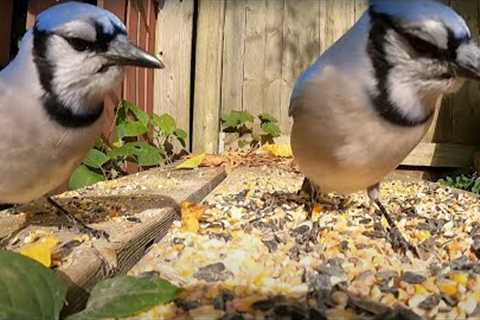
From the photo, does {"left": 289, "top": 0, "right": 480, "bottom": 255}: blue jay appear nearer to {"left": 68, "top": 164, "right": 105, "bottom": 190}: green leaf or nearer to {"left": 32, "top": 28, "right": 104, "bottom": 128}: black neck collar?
{"left": 32, "top": 28, "right": 104, "bottom": 128}: black neck collar

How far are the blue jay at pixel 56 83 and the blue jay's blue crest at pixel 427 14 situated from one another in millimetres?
558

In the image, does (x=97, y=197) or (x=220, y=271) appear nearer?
(x=220, y=271)

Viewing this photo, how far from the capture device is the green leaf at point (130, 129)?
3236 millimetres

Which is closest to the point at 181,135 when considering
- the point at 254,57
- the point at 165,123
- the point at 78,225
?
the point at 165,123

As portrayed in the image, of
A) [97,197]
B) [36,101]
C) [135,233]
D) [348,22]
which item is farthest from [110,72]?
[348,22]

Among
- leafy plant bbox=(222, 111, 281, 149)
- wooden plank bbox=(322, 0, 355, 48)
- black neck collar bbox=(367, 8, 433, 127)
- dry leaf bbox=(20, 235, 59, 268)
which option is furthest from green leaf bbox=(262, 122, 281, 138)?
dry leaf bbox=(20, 235, 59, 268)

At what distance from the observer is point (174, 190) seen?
7.07ft

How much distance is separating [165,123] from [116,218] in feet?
6.37

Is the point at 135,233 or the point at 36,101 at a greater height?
the point at 36,101

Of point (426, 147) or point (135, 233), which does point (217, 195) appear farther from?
point (426, 147)

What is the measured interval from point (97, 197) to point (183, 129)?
1809 millimetres

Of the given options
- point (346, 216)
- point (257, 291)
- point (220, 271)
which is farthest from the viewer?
point (346, 216)

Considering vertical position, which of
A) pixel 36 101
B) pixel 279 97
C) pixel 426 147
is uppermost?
pixel 36 101

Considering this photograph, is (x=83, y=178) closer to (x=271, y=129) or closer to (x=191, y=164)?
(x=191, y=164)
